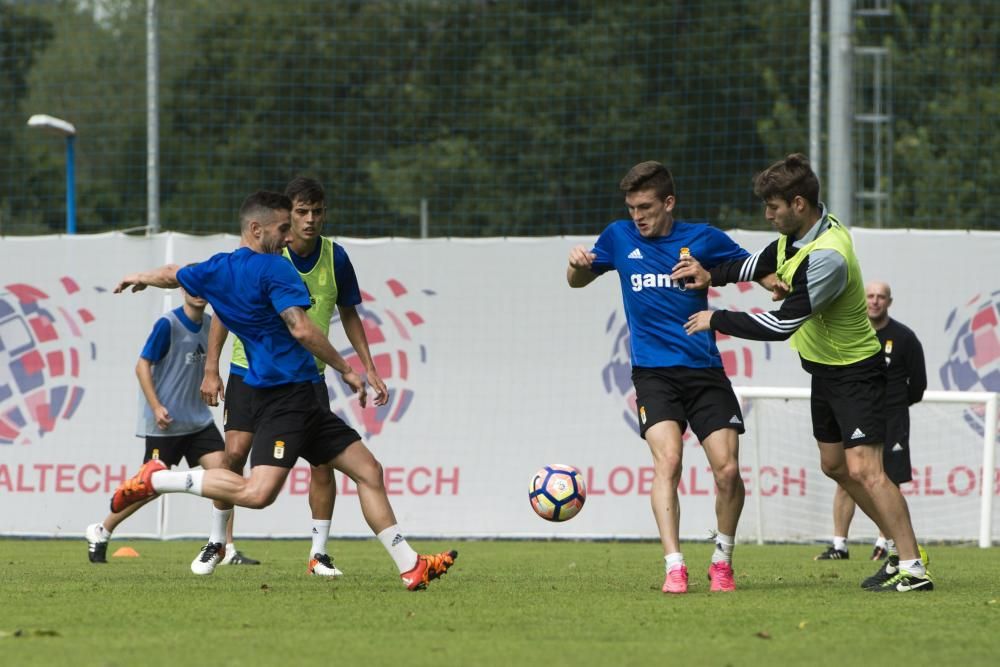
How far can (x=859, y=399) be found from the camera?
8078 millimetres

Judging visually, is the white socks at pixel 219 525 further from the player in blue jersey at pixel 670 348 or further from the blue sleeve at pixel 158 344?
the player in blue jersey at pixel 670 348

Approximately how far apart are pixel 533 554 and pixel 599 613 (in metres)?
5.21

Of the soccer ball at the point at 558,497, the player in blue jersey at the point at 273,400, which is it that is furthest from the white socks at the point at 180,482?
the soccer ball at the point at 558,497

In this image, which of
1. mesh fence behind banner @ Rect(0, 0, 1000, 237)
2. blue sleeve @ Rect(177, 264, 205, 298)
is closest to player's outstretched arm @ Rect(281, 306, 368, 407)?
blue sleeve @ Rect(177, 264, 205, 298)

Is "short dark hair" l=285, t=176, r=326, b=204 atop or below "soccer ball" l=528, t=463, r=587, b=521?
atop

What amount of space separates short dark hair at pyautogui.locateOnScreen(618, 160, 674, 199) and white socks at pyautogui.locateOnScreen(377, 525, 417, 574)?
2.10 metres

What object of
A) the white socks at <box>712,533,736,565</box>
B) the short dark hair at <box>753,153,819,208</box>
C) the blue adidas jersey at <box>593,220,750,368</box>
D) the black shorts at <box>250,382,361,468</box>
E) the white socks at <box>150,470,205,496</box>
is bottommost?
the white socks at <box>712,533,736,565</box>

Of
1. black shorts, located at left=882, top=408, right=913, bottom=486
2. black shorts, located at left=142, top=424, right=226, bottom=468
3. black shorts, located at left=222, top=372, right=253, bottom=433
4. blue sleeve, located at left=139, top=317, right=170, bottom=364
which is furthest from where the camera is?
black shorts, located at left=882, top=408, right=913, bottom=486

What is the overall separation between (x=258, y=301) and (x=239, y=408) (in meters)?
1.65

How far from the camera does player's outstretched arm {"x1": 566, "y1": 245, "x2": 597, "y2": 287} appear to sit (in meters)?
8.39

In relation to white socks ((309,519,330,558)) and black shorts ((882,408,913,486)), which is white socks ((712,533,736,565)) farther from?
black shorts ((882,408,913,486))

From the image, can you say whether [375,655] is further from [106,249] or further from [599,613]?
[106,249]

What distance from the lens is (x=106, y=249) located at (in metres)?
14.4

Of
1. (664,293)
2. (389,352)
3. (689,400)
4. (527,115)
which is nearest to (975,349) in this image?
(389,352)
